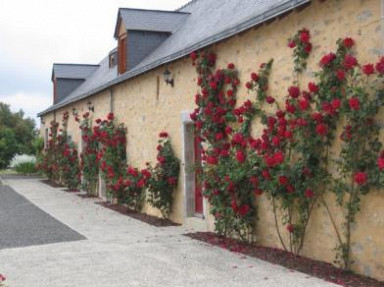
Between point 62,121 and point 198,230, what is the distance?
42.3ft

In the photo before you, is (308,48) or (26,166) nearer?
(308,48)

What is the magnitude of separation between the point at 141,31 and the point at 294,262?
8.99 metres

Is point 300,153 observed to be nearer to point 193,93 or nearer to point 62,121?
point 193,93

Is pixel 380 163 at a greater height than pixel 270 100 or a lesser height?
lesser

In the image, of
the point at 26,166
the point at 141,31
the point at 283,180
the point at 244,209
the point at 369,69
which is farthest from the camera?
the point at 26,166

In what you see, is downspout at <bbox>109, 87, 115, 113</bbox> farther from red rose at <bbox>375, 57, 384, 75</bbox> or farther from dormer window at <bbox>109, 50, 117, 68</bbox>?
red rose at <bbox>375, 57, 384, 75</bbox>

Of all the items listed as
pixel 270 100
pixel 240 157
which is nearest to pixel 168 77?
pixel 240 157

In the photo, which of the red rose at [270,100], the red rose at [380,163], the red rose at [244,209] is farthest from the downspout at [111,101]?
the red rose at [380,163]

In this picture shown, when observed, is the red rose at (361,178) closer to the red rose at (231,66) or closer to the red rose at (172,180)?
the red rose at (231,66)

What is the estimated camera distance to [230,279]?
5.75 meters

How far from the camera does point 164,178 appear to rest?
10352mm

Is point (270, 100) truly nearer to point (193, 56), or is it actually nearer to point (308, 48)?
point (308, 48)

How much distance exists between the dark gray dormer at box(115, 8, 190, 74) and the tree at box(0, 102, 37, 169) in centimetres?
1858

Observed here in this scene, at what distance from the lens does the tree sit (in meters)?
30.7
